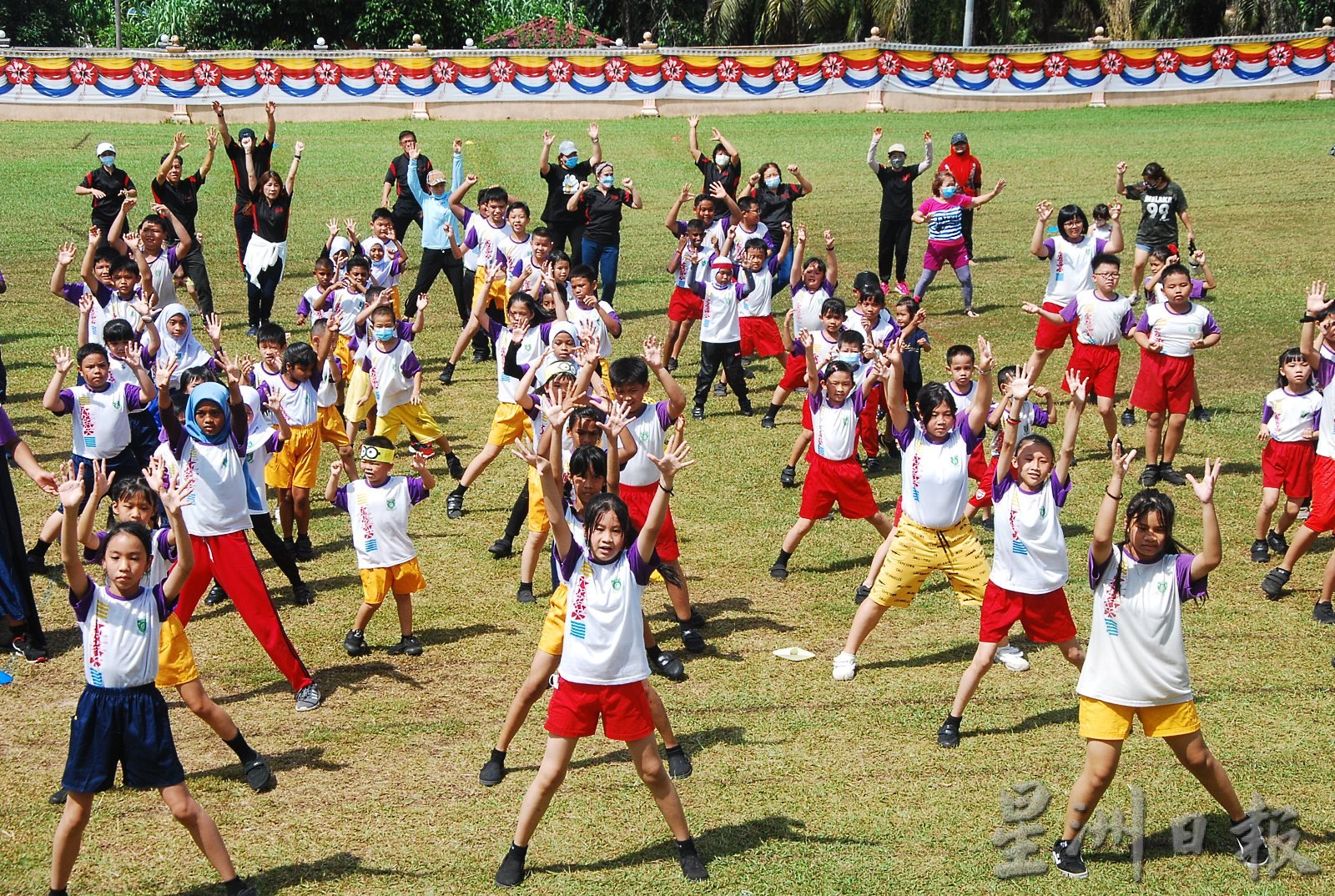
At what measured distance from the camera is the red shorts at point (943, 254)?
18328 mm

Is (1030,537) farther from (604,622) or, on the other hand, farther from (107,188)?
(107,188)

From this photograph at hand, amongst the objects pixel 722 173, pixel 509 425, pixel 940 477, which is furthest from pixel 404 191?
pixel 940 477

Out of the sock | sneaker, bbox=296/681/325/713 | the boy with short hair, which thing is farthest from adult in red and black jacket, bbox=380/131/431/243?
the sock

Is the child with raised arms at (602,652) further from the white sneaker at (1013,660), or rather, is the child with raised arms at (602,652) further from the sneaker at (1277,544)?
the sneaker at (1277,544)

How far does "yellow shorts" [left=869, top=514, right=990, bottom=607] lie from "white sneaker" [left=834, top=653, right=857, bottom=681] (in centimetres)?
48

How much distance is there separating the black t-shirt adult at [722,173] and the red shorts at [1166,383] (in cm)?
717

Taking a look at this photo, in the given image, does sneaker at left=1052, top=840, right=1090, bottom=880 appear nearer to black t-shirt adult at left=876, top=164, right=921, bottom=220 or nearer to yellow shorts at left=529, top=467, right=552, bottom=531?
yellow shorts at left=529, top=467, right=552, bottom=531

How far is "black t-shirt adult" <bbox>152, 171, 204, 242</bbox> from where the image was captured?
54.6 feet

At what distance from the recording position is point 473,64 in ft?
117

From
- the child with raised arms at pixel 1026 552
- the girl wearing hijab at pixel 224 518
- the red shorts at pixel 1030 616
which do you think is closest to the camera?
the child with raised arms at pixel 1026 552

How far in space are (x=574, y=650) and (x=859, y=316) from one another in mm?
6844

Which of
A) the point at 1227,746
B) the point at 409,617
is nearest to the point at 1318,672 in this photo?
the point at 1227,746

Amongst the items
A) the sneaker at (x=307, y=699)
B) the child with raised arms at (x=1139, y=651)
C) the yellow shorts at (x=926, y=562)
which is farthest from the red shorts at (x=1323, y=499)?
the sneaker at (x=307, y=699)

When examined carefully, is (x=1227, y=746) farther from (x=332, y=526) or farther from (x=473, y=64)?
(x=473, y=64)
